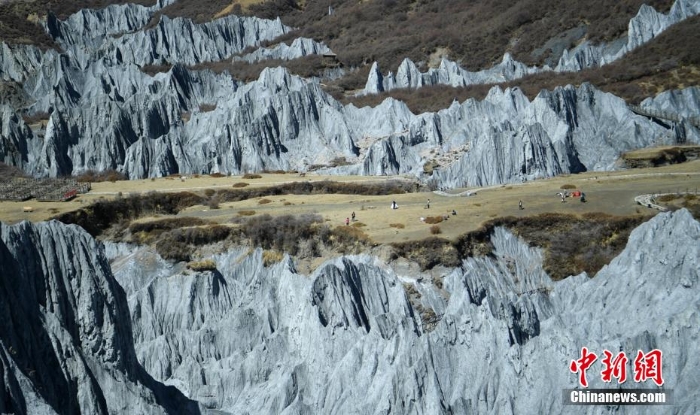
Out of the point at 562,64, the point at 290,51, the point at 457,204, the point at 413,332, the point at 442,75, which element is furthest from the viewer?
the point at 290,51

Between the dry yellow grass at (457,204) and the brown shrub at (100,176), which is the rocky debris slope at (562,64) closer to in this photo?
the brown shrub at (100,176)

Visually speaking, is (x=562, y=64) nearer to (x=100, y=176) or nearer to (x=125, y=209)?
(x=100, y=176)

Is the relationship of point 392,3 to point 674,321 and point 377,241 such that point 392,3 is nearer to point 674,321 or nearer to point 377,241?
point 377,241

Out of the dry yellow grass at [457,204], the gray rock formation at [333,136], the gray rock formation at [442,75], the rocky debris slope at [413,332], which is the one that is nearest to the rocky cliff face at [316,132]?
the gray rock formation at [333,136]

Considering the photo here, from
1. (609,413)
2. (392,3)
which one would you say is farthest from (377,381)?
(392,3)

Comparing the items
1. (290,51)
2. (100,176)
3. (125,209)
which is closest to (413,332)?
(125,209)
